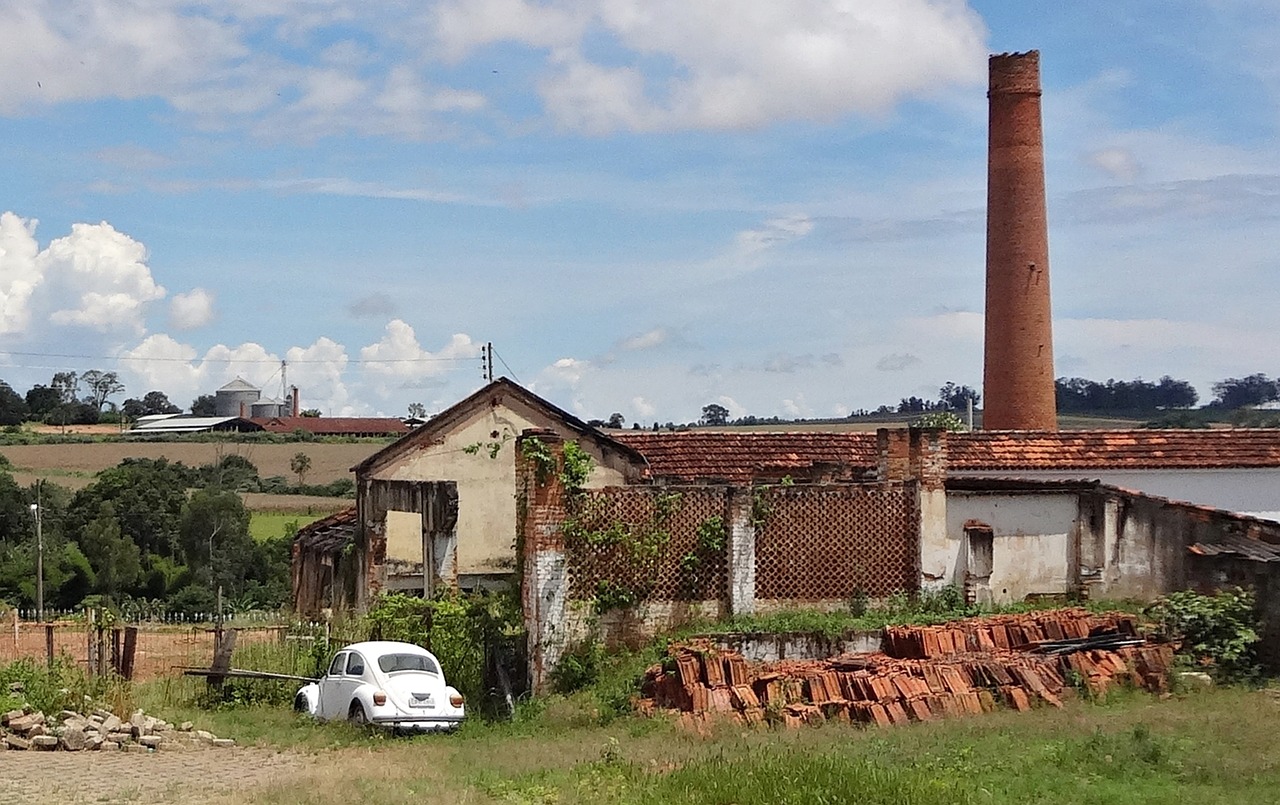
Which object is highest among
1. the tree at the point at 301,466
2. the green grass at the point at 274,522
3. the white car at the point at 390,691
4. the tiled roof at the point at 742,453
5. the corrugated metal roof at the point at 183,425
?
the corrugated metal roof at the point at 183,425

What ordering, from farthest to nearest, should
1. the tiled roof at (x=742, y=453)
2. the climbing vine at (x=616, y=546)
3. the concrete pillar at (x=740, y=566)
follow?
the tiled roof at (x=742, y=453)
the concrete pillar at (x=740, y=566)
the climbing vine at (x=616, y=546)

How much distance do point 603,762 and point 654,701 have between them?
13.9ft

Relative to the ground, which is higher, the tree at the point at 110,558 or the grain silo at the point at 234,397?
the grain silo at the point at 234,397

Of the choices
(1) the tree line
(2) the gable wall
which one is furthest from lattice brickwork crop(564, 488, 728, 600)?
(1) the tree line

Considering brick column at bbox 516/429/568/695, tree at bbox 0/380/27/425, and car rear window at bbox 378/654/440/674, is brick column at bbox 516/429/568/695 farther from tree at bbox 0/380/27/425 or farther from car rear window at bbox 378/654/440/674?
tree at bbox 0/380/27/425

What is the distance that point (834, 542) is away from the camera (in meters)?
22.0

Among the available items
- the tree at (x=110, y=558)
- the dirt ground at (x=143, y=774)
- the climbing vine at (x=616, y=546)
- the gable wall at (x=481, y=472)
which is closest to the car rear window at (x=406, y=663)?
the dirt ground at (x=143, y=774)

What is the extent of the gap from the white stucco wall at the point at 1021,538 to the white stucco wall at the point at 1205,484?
19.3ft

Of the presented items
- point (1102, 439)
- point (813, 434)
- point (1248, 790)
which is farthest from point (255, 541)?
point (1248, 790)

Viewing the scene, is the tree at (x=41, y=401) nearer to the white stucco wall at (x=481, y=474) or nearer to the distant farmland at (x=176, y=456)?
the distant farmland at (x=176, y=456)

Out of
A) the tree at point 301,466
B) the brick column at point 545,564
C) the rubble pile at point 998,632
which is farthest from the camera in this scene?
the tree at point 301,466

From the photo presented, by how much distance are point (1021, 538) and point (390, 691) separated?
34.4ft

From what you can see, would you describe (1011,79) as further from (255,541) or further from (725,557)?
(255,541)

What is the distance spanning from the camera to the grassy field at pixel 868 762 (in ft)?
40.1
